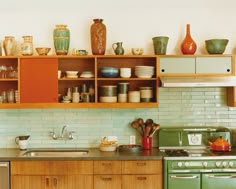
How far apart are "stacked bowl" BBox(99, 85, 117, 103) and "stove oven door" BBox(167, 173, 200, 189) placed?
1120mm

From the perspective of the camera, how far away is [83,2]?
16.6 feet

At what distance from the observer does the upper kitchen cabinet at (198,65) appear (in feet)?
15.8

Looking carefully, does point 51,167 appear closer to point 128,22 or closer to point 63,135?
point 63,135

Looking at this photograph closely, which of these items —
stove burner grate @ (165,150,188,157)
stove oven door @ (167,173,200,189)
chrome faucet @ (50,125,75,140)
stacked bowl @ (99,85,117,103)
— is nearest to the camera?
stove oven door @ (167,173,200,189)

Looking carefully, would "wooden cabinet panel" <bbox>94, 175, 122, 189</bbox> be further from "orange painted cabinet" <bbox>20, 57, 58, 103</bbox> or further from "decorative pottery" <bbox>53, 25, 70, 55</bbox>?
"decorative pottery" <bbox>53, 25, 70, 55</bbox>

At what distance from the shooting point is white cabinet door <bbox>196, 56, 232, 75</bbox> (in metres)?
4.81

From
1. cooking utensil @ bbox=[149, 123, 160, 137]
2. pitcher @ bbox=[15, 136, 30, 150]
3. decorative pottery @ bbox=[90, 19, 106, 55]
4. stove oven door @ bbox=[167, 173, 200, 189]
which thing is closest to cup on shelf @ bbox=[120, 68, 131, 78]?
decorative pottery @ bbox=[90, 19, 106, 55]

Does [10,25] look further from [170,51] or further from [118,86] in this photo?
[170,51]

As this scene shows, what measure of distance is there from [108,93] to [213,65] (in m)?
1.25

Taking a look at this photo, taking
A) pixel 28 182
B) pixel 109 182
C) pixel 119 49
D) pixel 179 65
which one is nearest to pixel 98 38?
pixel 119 49

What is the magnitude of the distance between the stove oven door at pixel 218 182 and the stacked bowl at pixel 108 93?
52.8 inches

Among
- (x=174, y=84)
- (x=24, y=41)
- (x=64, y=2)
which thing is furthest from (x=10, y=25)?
(x=174, y=84)

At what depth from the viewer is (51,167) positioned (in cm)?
450

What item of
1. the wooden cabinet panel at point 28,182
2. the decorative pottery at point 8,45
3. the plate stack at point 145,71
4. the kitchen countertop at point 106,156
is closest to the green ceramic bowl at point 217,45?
the plate stack at point 145,71
